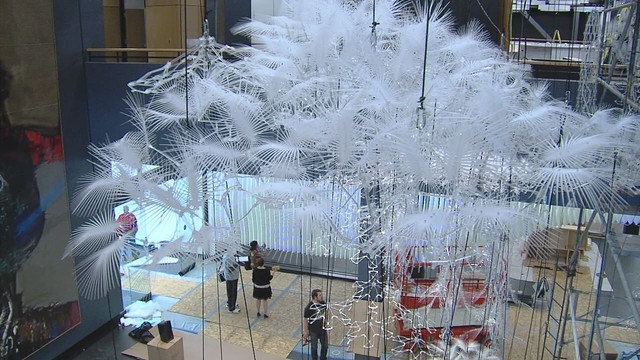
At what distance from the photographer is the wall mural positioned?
207 inches

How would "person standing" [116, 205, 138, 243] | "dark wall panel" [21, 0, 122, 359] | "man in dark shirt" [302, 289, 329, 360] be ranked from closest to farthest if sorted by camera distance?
"person standing" [116, 205, 138, 243]
"man in dark shirt" [302, 289, 329, 360]
"dark wall panel" [21, 0, 122, 359]

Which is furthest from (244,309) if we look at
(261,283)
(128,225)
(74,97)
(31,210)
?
(128,225)

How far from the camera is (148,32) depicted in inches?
311

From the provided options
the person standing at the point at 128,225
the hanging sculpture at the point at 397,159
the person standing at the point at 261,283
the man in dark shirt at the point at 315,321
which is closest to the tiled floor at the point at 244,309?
the person standing at the point at 261,283

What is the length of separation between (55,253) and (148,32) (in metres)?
3.50

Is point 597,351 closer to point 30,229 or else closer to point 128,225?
point 128,225

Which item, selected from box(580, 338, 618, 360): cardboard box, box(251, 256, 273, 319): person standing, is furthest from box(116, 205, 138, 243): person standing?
box(580, 338, 618, 360): cardboard box

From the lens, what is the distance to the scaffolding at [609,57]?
3461 millimetres

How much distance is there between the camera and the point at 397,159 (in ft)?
7.80

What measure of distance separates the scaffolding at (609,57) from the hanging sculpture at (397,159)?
2.00 ft

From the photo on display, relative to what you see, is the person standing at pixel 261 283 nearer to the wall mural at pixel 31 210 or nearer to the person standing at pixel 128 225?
the wall mural at pixel 31 210

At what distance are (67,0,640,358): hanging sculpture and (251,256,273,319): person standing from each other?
2.93 metres

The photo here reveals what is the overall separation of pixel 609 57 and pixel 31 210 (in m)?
5.32

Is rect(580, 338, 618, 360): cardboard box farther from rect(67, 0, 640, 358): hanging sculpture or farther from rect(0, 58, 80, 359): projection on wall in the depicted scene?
rect(0, 58, 80, 359): projection on wall
